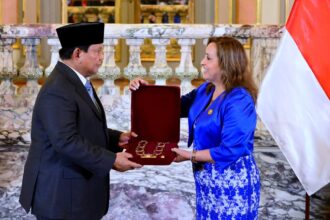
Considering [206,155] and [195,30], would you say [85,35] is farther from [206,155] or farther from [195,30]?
[195,30]

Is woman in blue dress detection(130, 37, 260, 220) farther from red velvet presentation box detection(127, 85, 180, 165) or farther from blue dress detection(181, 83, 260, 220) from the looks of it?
red velvet presentation box detection(127, 85, 180, 165)

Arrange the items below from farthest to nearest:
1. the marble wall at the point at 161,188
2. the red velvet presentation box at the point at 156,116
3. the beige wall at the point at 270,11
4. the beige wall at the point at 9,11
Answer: the beige wall at the point at 9,11
the beige wall at the point at 270,11
the marble wall at the point at 161,188
the red velvet presentation box at the point at 156,116

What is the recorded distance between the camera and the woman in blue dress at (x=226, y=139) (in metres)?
3.16

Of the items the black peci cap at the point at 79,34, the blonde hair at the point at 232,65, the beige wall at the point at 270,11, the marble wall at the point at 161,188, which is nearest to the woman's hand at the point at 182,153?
the blonde hair at the point at 232,65

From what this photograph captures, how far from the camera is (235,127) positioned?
3137 mm

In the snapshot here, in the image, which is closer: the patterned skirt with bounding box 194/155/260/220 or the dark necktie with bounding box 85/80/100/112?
the dark necktie with bounding box 85/80/100/112

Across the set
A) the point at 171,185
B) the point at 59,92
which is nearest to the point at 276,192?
the point at 171,185

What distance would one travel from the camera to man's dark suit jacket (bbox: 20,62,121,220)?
2932 millimetres

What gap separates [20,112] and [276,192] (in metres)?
2.10

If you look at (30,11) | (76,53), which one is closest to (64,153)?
(76,53)

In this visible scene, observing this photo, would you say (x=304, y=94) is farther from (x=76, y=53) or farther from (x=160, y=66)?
(x=160, y=66)

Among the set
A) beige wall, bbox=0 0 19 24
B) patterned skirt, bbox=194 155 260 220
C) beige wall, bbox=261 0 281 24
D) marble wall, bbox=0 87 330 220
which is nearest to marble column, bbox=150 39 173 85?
marble wall, bbox=0 87 330 220

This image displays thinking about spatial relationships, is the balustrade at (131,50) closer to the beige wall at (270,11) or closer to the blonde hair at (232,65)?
the blonde hair at (232,65)

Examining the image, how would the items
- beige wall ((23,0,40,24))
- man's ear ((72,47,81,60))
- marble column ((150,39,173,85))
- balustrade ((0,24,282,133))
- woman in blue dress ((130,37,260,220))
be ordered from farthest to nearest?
1. beige wall ((23,0,40,24))
2. marble column ((150,39,173,85))
3. balustrade ((0,24,282,133))
4. woman in blue dress ((130,37,260,220))
5. man's ear ((72,47,81,60))
